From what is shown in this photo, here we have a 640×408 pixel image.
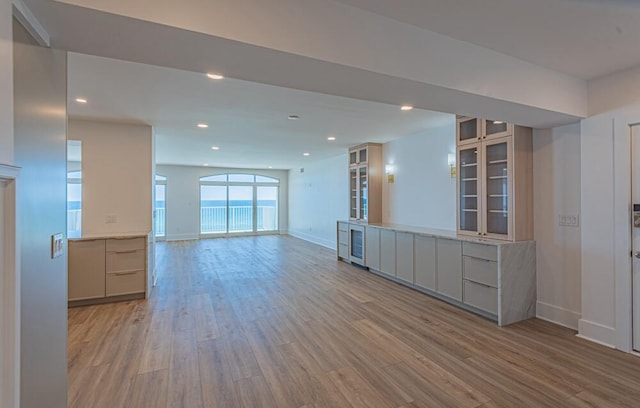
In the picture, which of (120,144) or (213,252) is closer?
(120,144)

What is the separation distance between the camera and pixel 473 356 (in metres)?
2.57

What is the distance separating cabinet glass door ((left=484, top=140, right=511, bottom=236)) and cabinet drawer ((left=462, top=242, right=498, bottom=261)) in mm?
330

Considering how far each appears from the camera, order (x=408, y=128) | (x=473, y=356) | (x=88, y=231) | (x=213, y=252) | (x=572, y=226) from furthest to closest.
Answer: (x=213, y=252)
(x=408, y=128)
(x=88, y=231)
(x=572, y=226)
(x=473, y=356)

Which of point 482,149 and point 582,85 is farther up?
point 582,85

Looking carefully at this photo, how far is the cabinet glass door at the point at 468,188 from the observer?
386 cm

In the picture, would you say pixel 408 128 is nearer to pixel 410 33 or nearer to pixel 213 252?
pixel 410 33

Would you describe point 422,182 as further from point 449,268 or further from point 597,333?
Answer: point 597,333

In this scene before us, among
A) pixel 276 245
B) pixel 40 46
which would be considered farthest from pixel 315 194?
pixel 40 46

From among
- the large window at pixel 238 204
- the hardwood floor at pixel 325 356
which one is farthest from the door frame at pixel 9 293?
the large window at pixel 238 204

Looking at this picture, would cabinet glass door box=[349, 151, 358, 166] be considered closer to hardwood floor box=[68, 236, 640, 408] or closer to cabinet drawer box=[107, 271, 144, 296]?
hardwood floor box=[68, 236, 640, 408]

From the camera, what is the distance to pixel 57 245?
5.18ft

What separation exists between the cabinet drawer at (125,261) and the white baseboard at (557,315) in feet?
16.3

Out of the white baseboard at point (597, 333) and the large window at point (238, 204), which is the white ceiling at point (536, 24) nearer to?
the white baseboard at point (597, 333)

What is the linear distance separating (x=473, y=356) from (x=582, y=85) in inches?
107
